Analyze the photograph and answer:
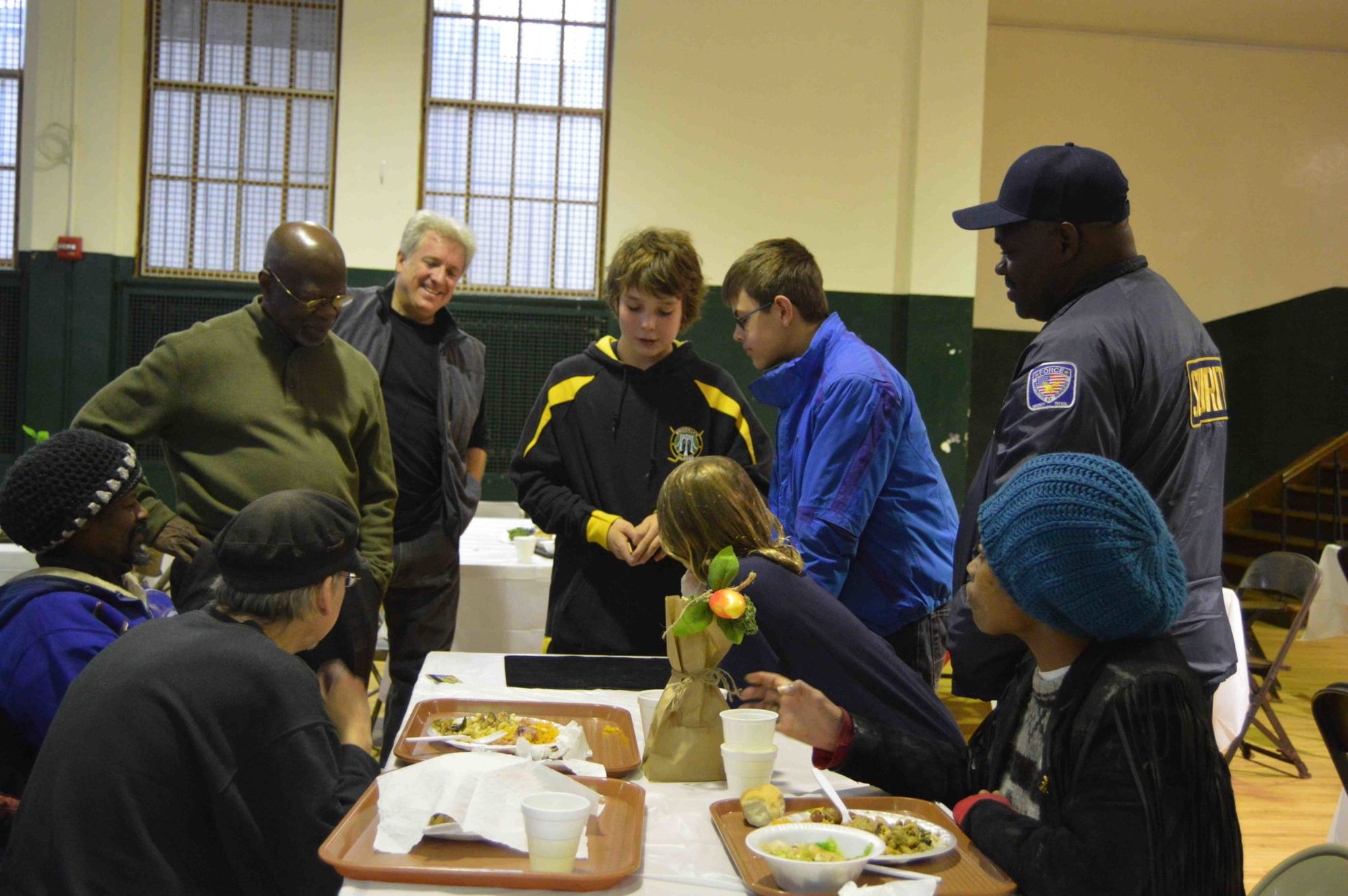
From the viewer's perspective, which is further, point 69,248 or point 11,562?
point 69,248

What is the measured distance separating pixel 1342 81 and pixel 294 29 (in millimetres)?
8305

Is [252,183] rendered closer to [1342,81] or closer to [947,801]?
[947,801]

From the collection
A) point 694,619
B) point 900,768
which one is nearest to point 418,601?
point 694,619

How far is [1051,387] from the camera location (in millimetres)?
1698

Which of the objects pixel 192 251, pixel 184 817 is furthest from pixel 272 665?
pixel 192 251

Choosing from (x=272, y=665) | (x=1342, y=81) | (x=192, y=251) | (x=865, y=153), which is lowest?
(x=272, y=665)

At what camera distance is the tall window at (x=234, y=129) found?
6895 mm

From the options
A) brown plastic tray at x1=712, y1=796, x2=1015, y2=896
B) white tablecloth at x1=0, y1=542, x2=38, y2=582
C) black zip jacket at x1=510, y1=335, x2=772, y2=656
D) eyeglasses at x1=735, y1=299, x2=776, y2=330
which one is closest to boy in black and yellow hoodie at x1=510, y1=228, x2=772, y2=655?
black zip jacket at x1=510, y1=335, x2=772, y2=656

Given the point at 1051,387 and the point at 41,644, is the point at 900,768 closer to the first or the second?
the point at 1051,387

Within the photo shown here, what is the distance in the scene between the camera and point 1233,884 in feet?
3.99

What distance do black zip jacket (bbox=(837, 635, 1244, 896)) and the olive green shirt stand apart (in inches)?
67.2

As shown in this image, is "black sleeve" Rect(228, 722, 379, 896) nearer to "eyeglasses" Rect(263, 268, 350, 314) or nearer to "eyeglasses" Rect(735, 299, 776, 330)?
"eyeglasses" Rect(263, 268, 350, 314)

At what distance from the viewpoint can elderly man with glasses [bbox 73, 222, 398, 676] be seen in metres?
2.42

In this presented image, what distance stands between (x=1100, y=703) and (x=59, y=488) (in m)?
1.59
